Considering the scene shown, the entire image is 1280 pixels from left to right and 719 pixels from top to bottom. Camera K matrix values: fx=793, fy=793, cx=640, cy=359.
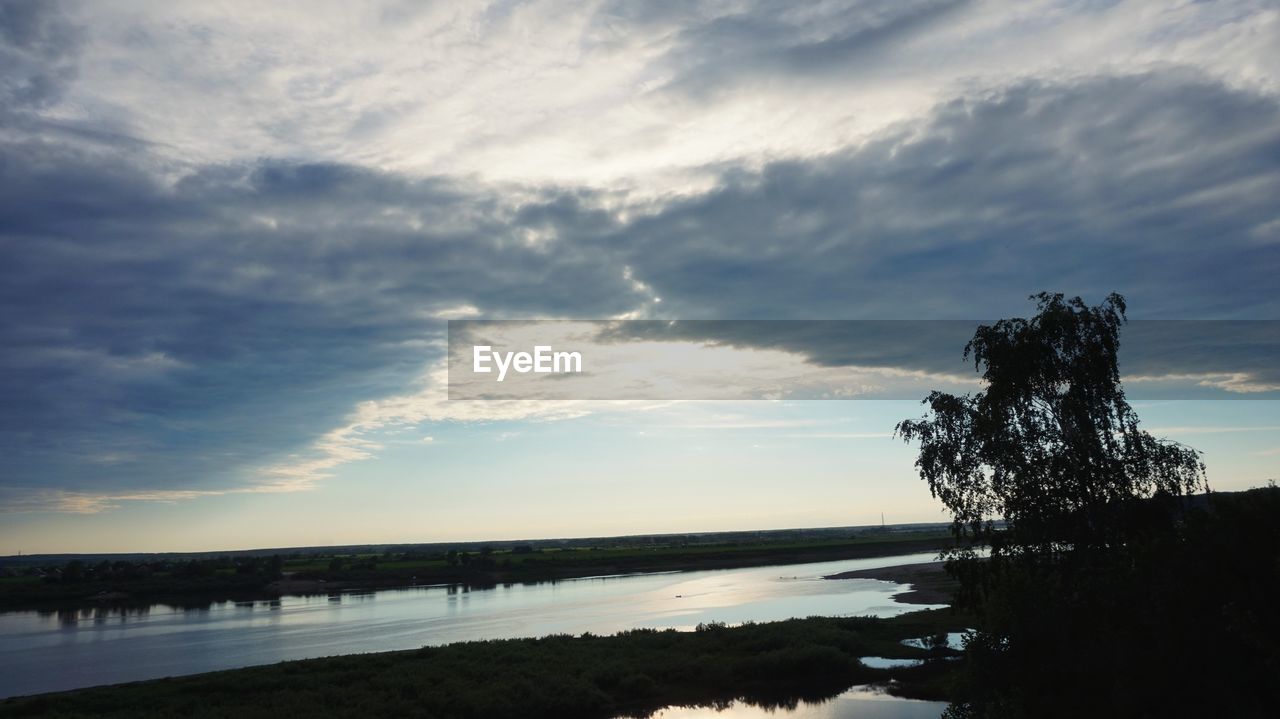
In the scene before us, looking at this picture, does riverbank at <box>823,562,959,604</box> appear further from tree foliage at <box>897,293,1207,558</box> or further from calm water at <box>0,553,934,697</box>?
tree foliage at <box>897,293,1207,558</box>

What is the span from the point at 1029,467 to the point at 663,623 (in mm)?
46701

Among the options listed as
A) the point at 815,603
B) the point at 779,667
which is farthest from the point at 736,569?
the point at 779,667

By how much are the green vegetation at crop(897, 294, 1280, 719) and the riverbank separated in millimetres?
35449

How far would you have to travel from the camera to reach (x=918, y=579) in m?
104

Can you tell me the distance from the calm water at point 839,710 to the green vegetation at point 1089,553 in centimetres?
617

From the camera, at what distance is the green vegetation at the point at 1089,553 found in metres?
15.9

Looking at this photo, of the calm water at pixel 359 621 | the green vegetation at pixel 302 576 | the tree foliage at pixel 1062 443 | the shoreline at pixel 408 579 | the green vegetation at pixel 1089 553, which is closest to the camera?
the green vegetation at pixel 1089 553

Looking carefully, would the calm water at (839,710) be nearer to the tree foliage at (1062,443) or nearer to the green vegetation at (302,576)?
the tree foliage at (1062,443)

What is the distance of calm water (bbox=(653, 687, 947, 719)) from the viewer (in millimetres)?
32812

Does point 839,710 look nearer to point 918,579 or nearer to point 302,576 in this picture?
point 918,579

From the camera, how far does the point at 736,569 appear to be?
151000 mm

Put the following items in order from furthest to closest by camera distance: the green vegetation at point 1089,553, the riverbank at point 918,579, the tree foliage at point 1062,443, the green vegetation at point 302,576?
the green vegetation at point 302,576 < the riverbank at point 918,579 < the tree foliage at point 1062,443 < the green vegetation at point 1089,553

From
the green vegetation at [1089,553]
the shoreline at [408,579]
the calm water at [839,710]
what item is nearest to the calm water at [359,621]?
the shoreline at [408,579]

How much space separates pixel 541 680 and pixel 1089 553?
24.6 metres
